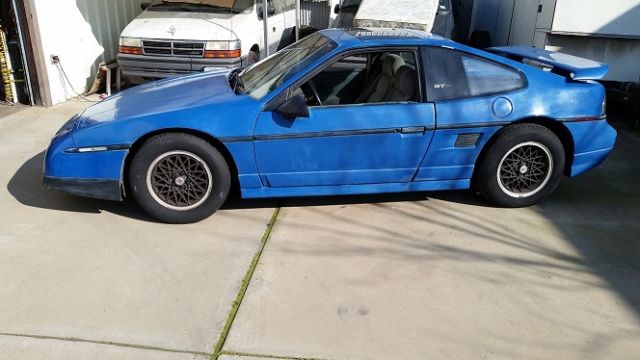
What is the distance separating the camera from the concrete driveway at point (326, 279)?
9.47ft

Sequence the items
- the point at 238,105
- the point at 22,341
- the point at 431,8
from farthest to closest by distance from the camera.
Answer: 1. the point at 431,8
2. the point at 238,105
3. the point at 22,341

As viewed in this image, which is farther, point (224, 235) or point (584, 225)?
point (584, 225)

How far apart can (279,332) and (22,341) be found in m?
1.35

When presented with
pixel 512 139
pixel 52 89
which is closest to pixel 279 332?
pixel 512 139

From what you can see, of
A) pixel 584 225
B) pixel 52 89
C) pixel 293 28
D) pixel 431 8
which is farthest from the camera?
pixel 293 28

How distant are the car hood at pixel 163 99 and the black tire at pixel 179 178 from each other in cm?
28

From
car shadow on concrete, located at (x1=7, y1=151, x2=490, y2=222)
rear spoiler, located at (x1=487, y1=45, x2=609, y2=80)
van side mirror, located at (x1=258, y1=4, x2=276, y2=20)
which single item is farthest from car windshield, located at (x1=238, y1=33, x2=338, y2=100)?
van side mirror, located at (x1=258, y1=4, x2=276, y2=20)

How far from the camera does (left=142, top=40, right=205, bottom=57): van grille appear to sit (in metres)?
7.28

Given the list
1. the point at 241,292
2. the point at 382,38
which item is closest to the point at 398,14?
the point at 382,38

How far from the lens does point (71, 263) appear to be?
3594mm

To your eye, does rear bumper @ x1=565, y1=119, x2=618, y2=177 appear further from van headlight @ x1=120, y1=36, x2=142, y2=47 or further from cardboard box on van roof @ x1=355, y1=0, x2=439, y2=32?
van headlight @ x1=120, y1=36, x2=142, y2=47

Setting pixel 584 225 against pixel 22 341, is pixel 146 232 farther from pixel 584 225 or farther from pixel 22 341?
pixel 584 225

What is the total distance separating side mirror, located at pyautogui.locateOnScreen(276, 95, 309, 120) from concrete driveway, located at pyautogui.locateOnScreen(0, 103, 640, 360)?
2.89 ft

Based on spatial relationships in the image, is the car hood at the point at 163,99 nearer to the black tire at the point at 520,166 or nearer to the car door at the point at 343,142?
the car door at the point at 343,142
